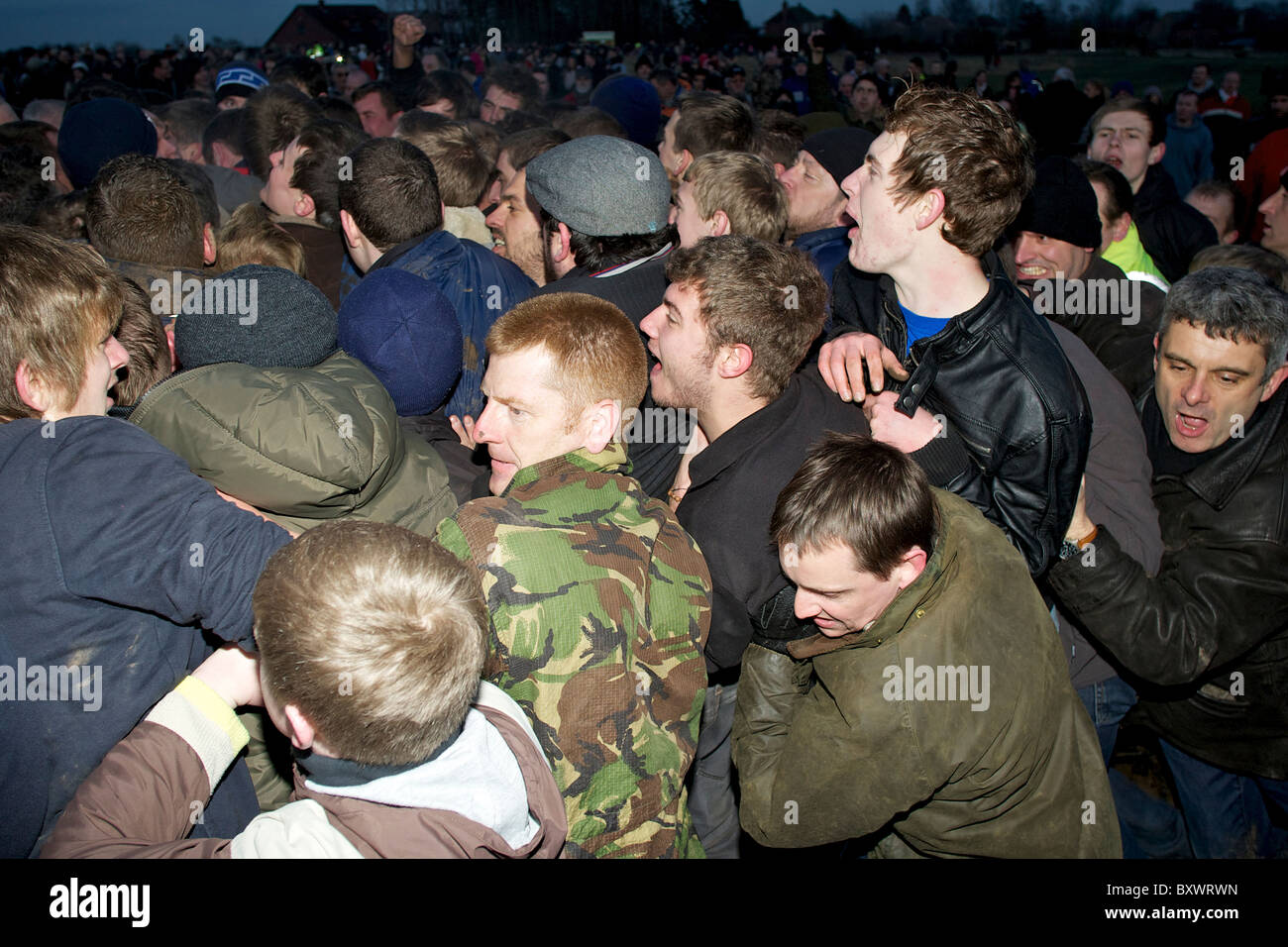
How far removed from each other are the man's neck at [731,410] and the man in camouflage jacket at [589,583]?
1.06 ft

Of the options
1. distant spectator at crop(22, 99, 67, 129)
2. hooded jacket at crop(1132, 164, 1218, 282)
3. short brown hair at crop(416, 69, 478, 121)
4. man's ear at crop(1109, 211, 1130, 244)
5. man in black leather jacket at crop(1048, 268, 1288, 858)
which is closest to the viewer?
man in black leather jacket at crop(1048, 268, 1288, 858)


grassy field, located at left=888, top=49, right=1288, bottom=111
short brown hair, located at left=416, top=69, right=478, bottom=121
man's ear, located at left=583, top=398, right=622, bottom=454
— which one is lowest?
man's ear, located at left=583, top=398, right=622, bottom=454

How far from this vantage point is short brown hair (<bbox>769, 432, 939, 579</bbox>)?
183 cm

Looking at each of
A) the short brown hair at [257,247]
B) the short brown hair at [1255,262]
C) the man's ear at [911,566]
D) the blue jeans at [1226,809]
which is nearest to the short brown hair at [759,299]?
the man's ear at [911,566]

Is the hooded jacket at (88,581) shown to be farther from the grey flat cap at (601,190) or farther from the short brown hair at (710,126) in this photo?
the short brown hair at (710,126)

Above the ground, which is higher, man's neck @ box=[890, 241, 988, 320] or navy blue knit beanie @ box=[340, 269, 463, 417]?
man's neck @ box=[890, 241, 988, 320]

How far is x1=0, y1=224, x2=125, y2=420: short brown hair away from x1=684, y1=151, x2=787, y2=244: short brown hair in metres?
2.43

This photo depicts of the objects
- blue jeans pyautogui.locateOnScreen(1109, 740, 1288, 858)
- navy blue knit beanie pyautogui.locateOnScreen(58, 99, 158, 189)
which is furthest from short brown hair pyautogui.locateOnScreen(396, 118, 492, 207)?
blue jeans pyautogui.locateOnScreen(1109, 740, 1288, 858)

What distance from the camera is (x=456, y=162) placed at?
14.1 ft

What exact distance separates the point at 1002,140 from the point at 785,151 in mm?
3212

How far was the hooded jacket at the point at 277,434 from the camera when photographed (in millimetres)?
1966

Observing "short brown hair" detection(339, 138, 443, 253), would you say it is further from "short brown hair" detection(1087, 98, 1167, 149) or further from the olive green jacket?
"short brown hair" detection(1087, 98, 1167, 149)

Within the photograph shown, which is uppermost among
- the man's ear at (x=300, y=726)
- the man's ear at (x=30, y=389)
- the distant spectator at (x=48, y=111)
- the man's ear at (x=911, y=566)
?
the distant spectator at (x=48, y=111)

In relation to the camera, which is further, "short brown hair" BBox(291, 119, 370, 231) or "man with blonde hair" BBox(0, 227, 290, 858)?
"short brown hair" BBox(291, 119, 370, 231)
